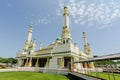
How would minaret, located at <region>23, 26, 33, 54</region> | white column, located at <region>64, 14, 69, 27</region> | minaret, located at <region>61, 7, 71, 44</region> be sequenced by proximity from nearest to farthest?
minaret, located at <region>61, 7, 71, 44</region>, white column, located at <region>64, 14, 69, 27</region>, minaret, located at <region>23, 26, 33, 54</region>

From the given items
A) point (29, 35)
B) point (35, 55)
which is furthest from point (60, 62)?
point (29, 35)

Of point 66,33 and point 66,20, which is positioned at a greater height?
point 66,20

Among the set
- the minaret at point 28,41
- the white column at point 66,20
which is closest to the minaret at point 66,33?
the white column at point 66,20

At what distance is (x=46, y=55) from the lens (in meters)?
34.3

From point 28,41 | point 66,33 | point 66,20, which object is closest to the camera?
point 66,33

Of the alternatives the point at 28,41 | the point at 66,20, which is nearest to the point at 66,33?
the point at 66,20

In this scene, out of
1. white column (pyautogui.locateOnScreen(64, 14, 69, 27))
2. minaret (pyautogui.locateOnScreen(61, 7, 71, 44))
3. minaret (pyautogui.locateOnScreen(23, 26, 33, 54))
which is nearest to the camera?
minaret (pyautogui.locateOnScreen(61, 7, 71, 44))

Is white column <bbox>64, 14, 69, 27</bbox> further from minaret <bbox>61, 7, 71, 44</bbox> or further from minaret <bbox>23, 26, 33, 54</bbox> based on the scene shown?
minaret <bbox>23, 26, 33, 54</bbox>

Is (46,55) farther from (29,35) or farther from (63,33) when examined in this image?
(29,35)

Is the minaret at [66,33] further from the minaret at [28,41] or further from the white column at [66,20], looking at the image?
the minaret at [28,41]

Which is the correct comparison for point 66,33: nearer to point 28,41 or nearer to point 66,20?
point 66,20

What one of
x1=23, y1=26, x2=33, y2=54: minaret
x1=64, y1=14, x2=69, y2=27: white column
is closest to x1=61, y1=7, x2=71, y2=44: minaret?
x1=64, y1=14, x2=69, y2=27: white column

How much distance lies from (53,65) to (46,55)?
488 centimetres

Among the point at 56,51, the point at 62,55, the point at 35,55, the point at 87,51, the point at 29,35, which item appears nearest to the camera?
the point at 62,55
